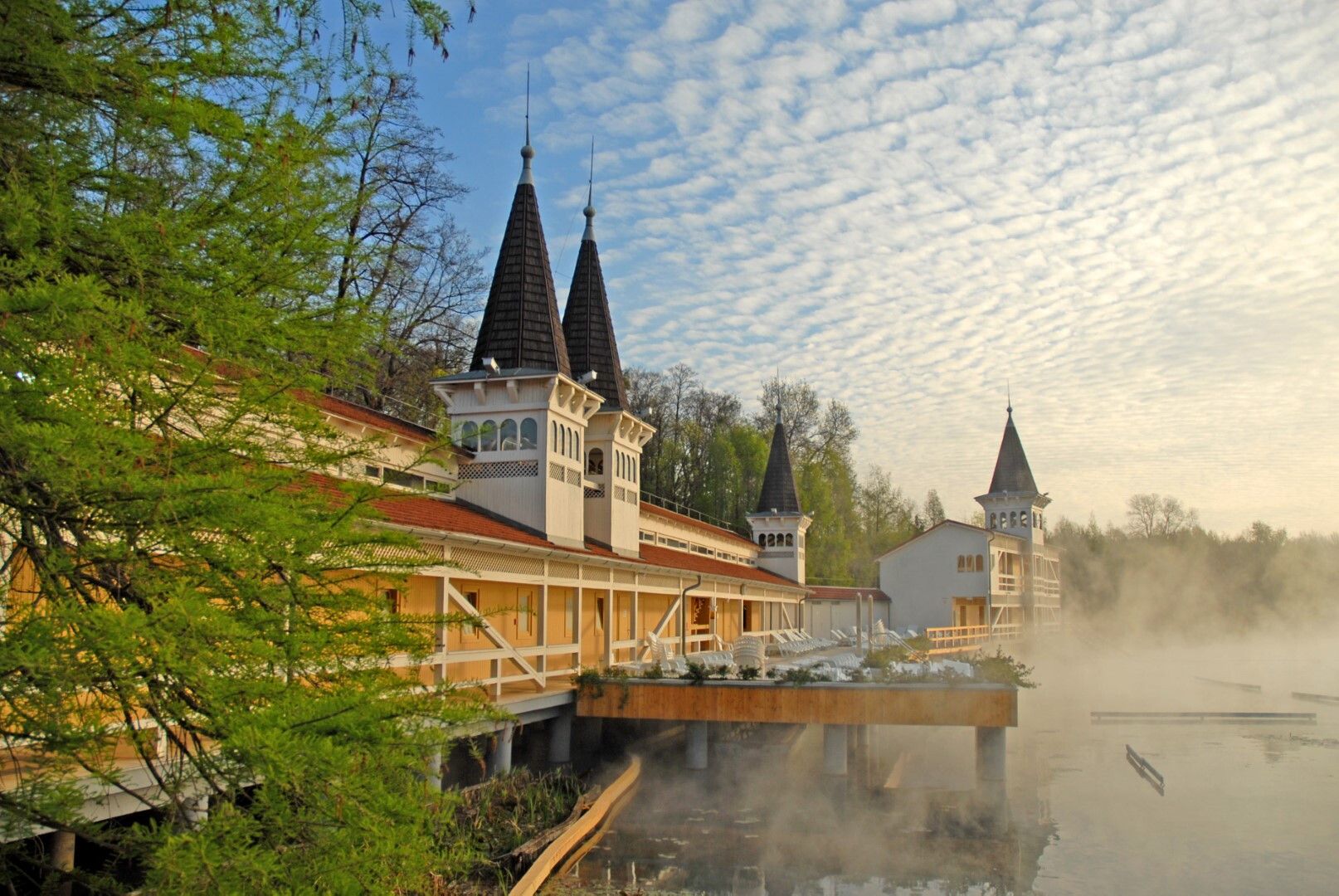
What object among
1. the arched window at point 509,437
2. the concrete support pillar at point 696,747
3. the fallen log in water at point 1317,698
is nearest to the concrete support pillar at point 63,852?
the arched window at point 509,437

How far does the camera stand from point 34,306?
144 inches

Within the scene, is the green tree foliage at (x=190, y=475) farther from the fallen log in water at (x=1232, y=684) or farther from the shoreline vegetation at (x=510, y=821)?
the fallen log in water at (x=1232, y=684)

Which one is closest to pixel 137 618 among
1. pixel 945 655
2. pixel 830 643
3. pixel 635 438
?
pixel 635 438

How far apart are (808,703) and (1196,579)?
71.5m

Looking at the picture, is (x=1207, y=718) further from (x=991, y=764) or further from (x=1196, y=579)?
(x=1196, y=579)

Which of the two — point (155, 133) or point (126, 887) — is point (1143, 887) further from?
point (155, 133)

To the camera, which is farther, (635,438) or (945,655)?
(945,655)

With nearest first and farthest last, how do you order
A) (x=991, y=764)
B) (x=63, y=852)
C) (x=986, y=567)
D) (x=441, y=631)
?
(x=63, y=852) → (x=441, y=631) → (x=991, y=764) → (x=986, y=567)

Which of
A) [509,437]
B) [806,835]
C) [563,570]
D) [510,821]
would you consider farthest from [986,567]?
[510,821]

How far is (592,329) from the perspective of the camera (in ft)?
84.6

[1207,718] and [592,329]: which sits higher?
[592,329]

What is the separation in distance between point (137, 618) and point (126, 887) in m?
1.58

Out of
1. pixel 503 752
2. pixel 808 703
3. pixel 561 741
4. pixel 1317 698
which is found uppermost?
pixel 808 703

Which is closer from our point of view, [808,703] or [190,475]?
[190,475]
